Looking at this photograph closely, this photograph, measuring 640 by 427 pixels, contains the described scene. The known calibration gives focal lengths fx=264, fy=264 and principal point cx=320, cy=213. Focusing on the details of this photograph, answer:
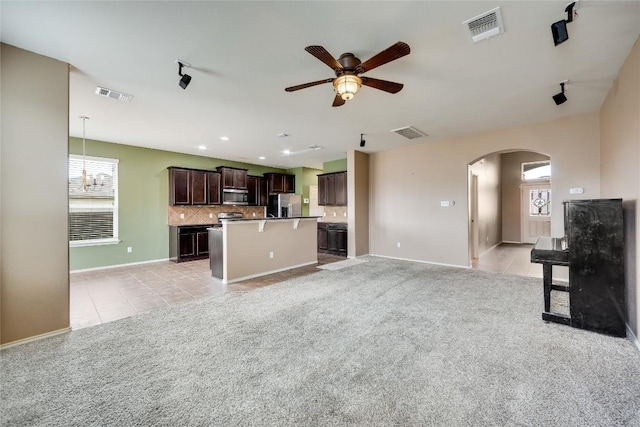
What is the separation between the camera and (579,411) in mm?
1599

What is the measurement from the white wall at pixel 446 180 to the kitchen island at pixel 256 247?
230cm

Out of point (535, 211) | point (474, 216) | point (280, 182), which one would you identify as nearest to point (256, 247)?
point (280, 182)

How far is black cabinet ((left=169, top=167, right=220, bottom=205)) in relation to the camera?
647 cm

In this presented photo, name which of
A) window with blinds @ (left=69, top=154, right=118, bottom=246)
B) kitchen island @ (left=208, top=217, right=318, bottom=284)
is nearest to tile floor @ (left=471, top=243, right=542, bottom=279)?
kitchen island @ (left=208, top=217, right=318, bottom=284)

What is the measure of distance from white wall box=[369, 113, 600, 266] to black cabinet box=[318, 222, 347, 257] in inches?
30.3

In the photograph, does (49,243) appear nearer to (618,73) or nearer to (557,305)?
(557,305)

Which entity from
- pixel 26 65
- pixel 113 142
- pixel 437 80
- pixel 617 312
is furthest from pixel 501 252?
pixel 113 142

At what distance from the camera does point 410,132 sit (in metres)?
5.18

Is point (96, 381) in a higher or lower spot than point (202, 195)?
lower

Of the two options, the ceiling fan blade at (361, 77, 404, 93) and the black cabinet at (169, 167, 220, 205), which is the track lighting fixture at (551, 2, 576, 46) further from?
the black cabinet at (169, 167, 220, 205)

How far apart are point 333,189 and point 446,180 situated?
10.1 ft

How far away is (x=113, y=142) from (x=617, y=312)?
8453 millimetres

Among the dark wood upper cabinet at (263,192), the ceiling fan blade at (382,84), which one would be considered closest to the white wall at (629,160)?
the ceiling fan blade at (382,84)

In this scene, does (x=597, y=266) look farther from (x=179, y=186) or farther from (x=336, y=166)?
(x=179, y=186)
